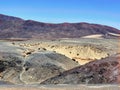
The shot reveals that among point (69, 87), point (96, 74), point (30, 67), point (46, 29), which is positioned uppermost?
point (69, 87)

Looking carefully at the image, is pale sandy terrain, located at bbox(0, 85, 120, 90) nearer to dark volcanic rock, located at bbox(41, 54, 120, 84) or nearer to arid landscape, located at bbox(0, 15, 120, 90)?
arid landscape, located at bbox(0, 15, 120, 90)

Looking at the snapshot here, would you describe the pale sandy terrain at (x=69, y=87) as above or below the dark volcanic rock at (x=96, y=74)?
above

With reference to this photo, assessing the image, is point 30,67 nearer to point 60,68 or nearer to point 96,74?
point 60,68

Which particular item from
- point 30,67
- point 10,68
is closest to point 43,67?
point 30,67

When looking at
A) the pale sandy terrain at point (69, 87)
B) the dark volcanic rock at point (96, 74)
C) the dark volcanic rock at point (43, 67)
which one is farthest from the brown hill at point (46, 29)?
the pale sandy terrain at point (69, 87)

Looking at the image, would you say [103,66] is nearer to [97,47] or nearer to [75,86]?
[75,86]

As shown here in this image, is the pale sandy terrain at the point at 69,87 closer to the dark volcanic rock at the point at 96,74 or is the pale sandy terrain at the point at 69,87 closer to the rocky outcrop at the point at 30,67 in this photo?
the dark volcanic rock at the point at 96,74


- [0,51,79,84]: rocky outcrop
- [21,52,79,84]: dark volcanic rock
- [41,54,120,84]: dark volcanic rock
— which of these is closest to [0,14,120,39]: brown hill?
[21,52,79,84]: dark volcanic rock
